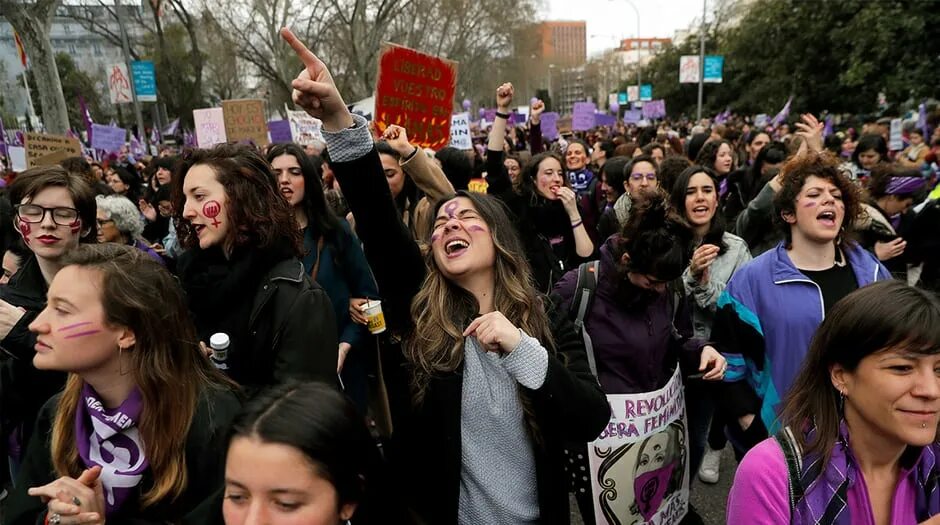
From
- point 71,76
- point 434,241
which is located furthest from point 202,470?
point 71,76

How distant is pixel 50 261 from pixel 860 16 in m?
24.8

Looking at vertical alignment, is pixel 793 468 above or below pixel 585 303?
below

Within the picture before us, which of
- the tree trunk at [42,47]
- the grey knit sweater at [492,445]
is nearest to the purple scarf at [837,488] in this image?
the grey knit sweater at [492,445]

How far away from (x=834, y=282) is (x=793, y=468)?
4.73 feet

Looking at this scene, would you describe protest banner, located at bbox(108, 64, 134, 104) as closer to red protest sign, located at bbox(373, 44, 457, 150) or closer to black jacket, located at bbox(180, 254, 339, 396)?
red protest sign, located at bbox(373, 44, 457, 150)

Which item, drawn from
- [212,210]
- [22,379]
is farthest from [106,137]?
[212,210]

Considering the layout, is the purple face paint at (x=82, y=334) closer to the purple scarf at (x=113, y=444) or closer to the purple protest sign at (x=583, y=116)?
the purple scarf at (x=113, y=444)

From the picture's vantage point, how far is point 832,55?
24.3 m

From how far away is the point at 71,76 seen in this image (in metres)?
35.6

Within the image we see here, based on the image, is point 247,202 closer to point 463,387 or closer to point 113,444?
point 113,444

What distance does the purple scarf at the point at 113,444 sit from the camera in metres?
1.54

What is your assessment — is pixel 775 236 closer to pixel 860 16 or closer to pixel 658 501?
pixel 658 501

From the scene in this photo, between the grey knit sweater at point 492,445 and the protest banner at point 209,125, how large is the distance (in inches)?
359

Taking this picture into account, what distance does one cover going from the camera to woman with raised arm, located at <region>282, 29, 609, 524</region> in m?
1.71
